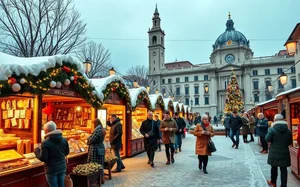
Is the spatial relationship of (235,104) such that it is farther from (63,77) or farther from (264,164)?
(63,77)

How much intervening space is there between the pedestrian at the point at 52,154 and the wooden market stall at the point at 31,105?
1010 millimetres

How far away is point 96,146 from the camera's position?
6484mm

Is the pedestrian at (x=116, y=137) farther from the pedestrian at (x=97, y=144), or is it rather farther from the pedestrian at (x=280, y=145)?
the pedestrian at (x=280, y=145)

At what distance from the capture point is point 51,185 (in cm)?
456

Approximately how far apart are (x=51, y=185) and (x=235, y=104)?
24852 millimetres

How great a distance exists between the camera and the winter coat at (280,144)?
5551 millimetres

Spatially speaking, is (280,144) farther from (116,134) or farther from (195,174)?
(116,134)

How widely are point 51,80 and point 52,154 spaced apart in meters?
2.32

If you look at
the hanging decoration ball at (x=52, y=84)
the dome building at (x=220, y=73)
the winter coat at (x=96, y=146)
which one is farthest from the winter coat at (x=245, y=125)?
the dome building at (x=220, y=73)

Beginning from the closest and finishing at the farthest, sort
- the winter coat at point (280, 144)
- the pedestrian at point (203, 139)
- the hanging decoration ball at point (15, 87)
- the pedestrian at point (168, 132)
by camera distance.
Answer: the hanging decoration ball at point (15, 87), the winter coat at point (280, 144), the pedestrian at point (203, 139), the pedestrian at point (168, 132)

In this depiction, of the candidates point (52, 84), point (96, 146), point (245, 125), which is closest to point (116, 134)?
point (96, 146)

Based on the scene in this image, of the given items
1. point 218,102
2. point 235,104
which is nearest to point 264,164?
point 235,104

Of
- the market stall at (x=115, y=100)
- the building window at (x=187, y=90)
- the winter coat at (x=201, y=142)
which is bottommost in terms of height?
the winter coat at (x=201, y=142)

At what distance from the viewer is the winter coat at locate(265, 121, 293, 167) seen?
18.2 feet
